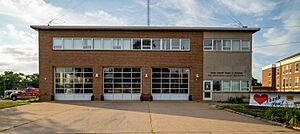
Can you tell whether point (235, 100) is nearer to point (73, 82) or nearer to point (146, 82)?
point (146, 82)

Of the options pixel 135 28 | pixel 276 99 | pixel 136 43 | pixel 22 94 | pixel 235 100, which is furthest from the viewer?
pixel 22 94

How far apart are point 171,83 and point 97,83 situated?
7.65 m

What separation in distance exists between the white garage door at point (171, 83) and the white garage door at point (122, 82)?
5.81 feet

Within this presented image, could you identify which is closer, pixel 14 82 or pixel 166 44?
pixel 166 44

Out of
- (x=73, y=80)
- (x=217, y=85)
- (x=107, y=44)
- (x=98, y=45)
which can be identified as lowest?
(x=217, y=85)

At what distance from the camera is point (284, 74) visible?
54.4m

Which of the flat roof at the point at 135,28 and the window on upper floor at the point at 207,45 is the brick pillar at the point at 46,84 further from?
the window on upper floor at the point at 207,45

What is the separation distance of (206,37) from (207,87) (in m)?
5.16

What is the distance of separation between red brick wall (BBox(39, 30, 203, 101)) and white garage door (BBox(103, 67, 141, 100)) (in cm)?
60

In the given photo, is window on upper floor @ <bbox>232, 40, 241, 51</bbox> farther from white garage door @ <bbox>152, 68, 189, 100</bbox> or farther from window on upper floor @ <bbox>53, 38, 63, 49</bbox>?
window on upper floor @ <bbox>53, 38, 63, 49</bbox>

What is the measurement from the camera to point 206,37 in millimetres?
25391

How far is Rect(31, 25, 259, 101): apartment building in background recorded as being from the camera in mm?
25031

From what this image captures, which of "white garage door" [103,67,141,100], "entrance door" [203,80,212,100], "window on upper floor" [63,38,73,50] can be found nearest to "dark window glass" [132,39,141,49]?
"white garage door" [103,67,141,100]

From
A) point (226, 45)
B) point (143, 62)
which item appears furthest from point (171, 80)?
point (226, 45)
